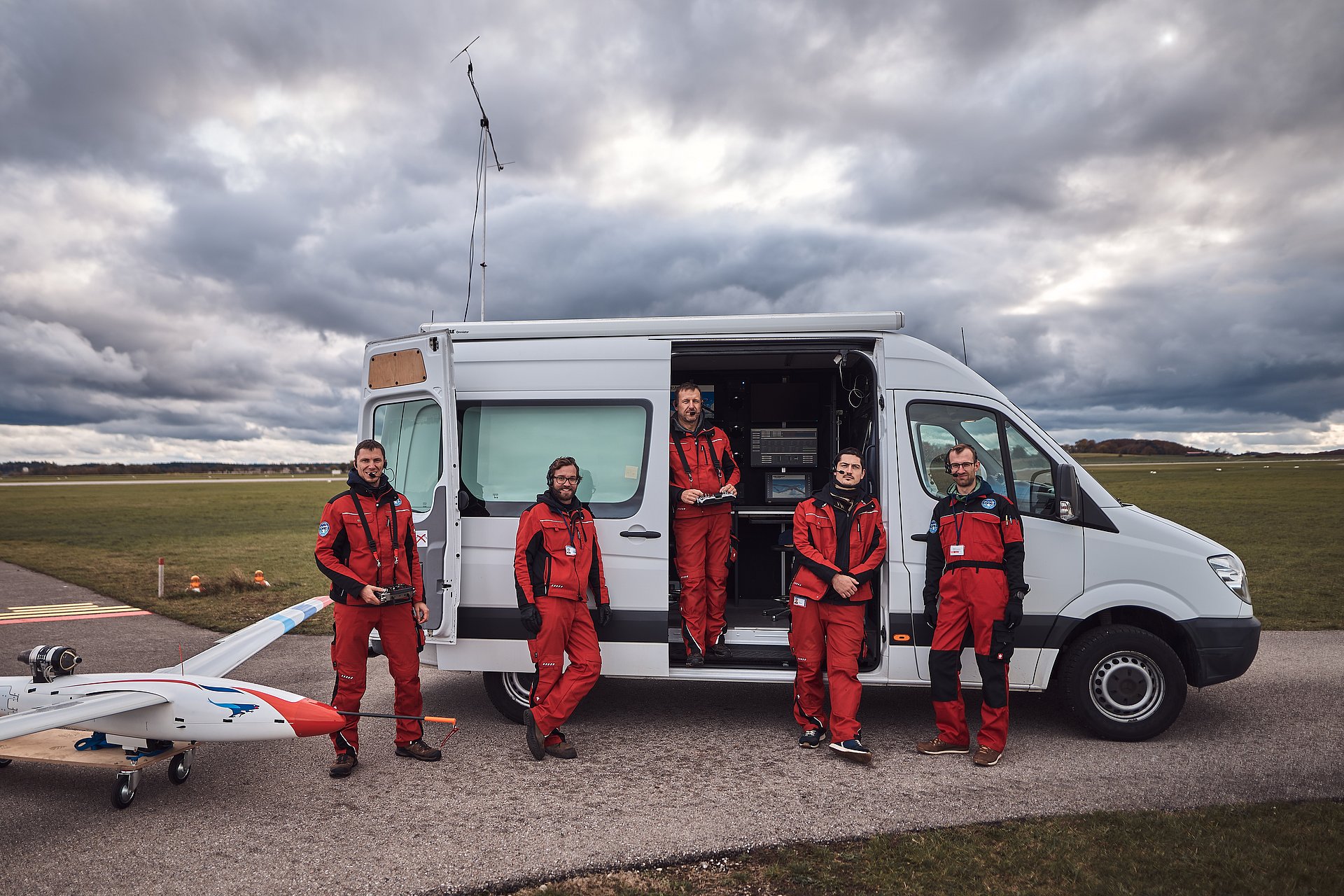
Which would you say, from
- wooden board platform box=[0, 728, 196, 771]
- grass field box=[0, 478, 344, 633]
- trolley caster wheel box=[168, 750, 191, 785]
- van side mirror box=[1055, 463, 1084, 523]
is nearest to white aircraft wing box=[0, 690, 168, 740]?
wooden board platform box=[0, 728, 196, 771]

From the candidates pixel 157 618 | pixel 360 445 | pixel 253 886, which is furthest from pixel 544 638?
pixel 157 618

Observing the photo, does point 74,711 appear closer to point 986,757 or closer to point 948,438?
point 986,757

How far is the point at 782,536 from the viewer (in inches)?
236

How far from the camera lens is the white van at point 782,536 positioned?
5.15 meters

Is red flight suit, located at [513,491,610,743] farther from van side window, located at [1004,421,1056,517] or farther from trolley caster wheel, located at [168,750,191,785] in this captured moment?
van side window, located at [1004,421,1056,517]

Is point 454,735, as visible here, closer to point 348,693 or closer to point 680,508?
point 348,693

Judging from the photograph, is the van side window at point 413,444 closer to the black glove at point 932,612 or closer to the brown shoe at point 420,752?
the brown shoe at point 420,752

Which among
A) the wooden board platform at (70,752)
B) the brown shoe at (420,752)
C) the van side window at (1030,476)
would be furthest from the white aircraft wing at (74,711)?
the van side window at (1030,476)

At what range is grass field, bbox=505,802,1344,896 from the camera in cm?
343

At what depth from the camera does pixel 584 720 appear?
5820 mm

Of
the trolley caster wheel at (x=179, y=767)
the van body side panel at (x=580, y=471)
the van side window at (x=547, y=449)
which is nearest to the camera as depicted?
the trolley caster wheel at (x=179, y=767)

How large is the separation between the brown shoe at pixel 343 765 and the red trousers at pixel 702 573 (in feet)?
7.22

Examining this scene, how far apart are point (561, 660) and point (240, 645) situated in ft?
7.12

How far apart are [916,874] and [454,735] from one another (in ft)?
10.6
